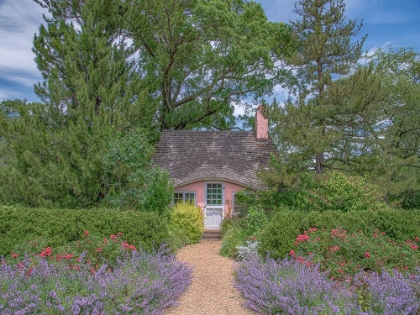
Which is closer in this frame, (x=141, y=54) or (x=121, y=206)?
(x=121, y=206)

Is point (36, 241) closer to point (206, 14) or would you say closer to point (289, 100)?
point (289, 100)

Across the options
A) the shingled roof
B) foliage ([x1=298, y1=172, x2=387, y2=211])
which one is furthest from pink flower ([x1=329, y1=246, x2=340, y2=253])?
the shingled roof

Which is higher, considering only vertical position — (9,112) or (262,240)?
(9,112)

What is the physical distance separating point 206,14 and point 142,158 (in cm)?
864

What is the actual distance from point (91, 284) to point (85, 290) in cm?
17

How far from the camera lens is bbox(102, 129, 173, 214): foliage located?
34.0 feet

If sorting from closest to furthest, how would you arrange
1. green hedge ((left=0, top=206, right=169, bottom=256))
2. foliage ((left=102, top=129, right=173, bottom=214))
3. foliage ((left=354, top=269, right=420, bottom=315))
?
foliage ((left=354, top=269, right=420, bottom=315)), green hedge ((left=0, top=206, right=169, bottom=256)), foliage ((left=102, top=129, right=173, bottom=214))

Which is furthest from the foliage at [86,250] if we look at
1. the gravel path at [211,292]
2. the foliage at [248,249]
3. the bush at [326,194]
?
the bush at [326,194]

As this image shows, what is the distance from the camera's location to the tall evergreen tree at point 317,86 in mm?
12266

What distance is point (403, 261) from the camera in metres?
6.59

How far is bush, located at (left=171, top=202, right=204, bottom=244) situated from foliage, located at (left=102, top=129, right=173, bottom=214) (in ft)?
5.65

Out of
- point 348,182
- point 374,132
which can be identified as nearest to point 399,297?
point 348,182

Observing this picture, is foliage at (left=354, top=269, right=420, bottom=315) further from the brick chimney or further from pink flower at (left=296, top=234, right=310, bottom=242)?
the brick chimney

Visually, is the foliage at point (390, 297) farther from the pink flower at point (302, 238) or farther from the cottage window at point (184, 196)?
the cottage window at point (184, 196)
